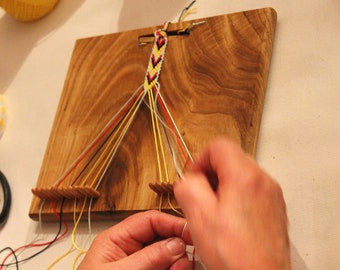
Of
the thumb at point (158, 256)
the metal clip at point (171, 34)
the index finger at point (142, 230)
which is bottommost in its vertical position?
the thumb at point (158, 256)

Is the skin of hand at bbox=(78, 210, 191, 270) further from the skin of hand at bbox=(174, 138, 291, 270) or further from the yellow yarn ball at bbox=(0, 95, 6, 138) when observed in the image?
the yellow yarn ball at bbox=(0, 95, 6, 138)

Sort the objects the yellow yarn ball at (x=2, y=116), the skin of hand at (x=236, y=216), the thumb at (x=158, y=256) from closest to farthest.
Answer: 1. the skin of hand at (x=236, y=216)
2. the thumb at (x=158, y=256)
3. the yellow yarn ball at (x=2, y=116)

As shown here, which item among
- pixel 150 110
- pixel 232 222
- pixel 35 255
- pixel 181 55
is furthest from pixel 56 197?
pixel 232 222

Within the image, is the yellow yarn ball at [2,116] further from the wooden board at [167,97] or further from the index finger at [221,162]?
the index finger at [221,162]

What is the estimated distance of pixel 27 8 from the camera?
1.31 m

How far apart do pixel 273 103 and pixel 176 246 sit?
36 cm

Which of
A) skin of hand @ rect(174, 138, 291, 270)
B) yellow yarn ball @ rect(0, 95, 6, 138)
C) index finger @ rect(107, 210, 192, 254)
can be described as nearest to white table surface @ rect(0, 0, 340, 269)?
yellow yarn ball @ rect(0, 95, 6, 138)

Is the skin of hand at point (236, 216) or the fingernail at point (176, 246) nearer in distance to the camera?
the skin of hand at point (236, 216)

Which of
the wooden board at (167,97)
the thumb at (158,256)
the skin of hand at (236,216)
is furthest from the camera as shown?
the wooden board at (167,97)

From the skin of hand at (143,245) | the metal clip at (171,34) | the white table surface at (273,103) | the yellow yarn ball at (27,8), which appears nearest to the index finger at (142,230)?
the skin of hand at (143,245)

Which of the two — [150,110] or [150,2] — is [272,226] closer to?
[150,110]

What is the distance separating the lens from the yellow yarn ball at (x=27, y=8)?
130 centimetres

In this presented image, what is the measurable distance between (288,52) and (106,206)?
0.49m

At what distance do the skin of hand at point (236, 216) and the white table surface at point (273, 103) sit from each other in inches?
10.5
